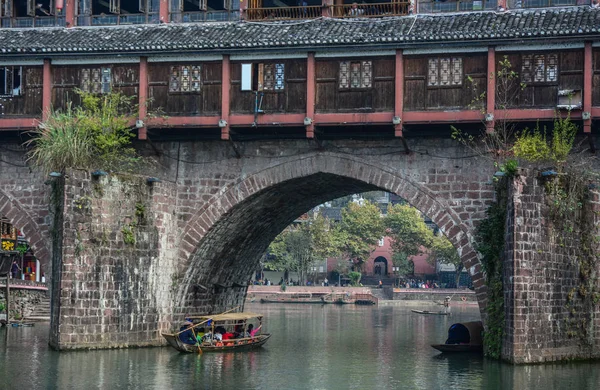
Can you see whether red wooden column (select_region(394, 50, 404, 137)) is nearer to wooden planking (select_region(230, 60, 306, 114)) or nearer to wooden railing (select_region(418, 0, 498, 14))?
wooden railing (select_region(418, 0, 498, 14))

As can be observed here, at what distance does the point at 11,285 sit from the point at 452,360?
20270mm

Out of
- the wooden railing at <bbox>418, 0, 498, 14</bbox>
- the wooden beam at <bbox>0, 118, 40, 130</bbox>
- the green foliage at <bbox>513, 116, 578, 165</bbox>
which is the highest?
the wooden railing at <bbox>418, 0, 498, 14</bbox>

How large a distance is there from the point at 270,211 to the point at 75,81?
6812 mm

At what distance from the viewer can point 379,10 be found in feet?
108

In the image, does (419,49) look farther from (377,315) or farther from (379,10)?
(377,315)

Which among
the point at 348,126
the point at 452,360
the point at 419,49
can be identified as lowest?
the point at 452,360

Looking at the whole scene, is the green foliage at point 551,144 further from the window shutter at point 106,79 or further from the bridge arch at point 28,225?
the bridge arch at point 28,225

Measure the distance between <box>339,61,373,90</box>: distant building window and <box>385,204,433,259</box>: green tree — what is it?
2068 inches

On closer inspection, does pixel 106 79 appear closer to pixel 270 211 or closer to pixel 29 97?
pixel 29 97

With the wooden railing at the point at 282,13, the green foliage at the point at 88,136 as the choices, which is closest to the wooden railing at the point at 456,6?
the wooden railing at the point at 282,13

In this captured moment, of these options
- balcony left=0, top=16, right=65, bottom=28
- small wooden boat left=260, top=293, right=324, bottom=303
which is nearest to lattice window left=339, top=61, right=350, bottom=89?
balcony left=0, top=16, right=65, bottom=28

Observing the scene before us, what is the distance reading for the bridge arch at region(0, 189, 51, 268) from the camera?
1291 inches

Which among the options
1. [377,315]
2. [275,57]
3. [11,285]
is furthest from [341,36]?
[377,315]

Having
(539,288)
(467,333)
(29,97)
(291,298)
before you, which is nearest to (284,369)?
(467,333)
